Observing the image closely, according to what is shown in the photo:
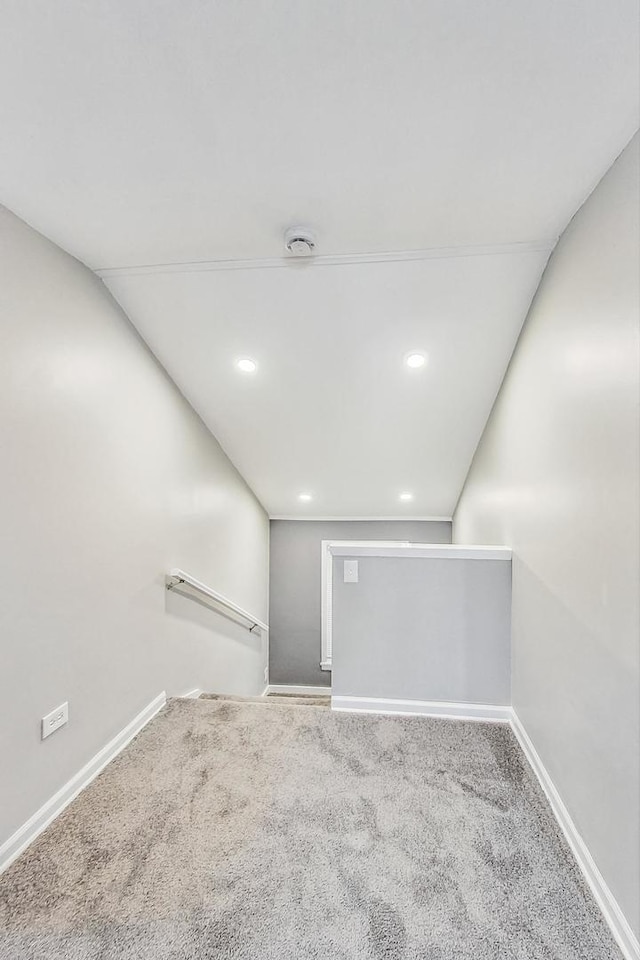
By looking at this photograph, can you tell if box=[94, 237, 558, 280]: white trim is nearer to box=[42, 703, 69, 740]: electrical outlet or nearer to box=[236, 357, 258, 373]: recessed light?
box=[236, 357, 258, 373]: recessed light

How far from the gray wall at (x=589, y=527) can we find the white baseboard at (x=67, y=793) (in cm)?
189

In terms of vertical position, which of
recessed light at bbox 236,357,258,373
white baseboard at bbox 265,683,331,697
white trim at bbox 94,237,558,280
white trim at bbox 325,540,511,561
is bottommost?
white baseboard at bbox 265,683,331,697

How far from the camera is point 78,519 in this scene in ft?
6.59

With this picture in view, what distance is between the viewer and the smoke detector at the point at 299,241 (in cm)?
191

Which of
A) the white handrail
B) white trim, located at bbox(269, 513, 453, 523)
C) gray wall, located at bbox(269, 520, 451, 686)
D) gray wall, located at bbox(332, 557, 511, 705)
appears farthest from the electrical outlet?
gray wall, located at bbox(269, 520, 451, 686)

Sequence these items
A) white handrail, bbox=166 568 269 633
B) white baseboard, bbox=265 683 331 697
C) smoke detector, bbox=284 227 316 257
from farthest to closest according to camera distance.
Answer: white baseboard, bbox=265 683 331 697
white handrail, bbox=166 568 269 633
smoke detector, bbox=284 227 316 257

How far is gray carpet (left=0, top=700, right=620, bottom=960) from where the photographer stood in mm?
1277

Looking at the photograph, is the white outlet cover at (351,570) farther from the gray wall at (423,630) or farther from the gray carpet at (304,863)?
the gray carpet at (304,863)

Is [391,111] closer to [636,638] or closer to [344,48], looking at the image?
[344,48]

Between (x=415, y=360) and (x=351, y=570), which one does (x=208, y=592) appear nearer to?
(x=351, y=570)

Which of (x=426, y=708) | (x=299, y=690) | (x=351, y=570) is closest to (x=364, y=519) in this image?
(x=299, y=690)

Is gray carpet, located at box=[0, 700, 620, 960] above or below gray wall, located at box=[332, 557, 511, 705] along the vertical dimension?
below

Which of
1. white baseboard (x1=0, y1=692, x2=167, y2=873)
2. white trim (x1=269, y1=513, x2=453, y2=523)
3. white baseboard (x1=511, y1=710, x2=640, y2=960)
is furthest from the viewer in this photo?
white trim (x1=269, y1=513, x2=453, y2=523)

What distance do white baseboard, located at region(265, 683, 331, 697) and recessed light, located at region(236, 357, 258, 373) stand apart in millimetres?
4131
